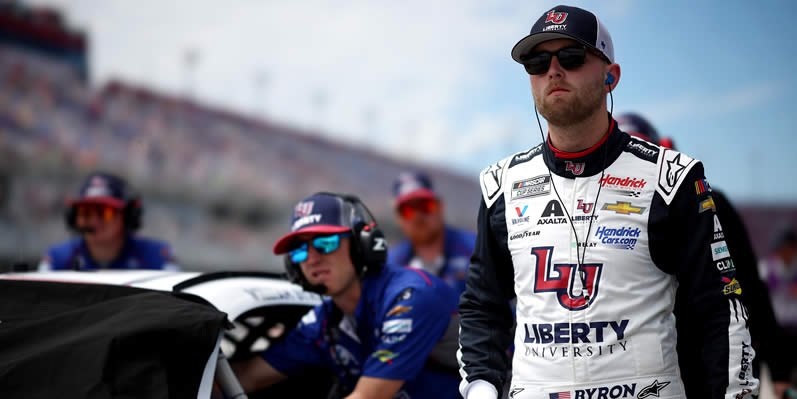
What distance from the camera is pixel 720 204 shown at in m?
2.44

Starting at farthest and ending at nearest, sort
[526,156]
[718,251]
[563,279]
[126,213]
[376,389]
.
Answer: [126,213]
[376,389]
[526,156]
[563,279]
[718,251]

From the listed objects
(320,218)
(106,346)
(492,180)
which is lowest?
(106,346)

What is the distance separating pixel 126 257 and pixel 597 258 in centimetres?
385

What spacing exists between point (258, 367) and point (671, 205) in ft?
6.16

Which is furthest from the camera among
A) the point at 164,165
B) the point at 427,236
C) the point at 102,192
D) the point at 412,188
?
the point at 164,165

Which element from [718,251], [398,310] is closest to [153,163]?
[398,310]

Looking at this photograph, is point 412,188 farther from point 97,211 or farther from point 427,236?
point 97,211

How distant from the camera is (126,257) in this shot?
4.55 metres

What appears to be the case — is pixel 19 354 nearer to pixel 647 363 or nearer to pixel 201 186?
pixel 647 363

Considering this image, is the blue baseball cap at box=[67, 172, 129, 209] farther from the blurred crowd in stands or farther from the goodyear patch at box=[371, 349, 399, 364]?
the blurred crowd in stands

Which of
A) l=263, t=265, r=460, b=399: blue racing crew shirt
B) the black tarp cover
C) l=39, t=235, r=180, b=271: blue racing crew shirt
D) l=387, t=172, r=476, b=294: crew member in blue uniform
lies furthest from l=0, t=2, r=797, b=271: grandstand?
the black tarp cover

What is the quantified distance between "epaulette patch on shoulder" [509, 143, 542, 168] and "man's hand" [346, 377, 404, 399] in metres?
0.99

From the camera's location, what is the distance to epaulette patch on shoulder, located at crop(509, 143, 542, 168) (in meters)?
1.89

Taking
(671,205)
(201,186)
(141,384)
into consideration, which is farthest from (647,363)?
(201,186)
